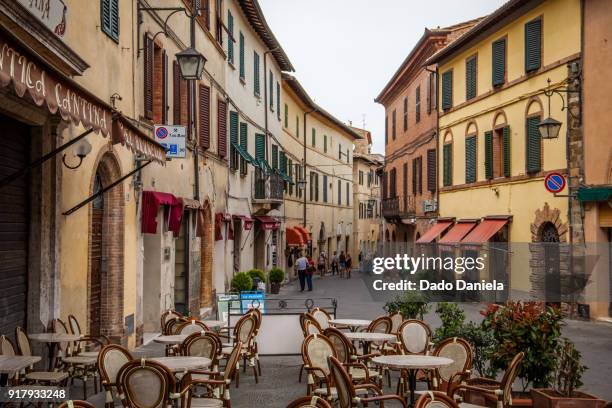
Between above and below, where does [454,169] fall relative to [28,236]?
above

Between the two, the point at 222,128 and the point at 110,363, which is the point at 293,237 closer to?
the point at 222,128

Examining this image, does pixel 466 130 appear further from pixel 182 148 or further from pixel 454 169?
pixel 182 148

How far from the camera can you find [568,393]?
9.12m

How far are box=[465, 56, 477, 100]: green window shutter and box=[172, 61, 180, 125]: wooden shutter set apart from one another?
13.2m

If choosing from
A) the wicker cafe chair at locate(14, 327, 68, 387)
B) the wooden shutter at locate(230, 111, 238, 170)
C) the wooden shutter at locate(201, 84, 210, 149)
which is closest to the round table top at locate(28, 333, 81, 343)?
the wicker cafe chair at locate(14, 327, 68, 387)

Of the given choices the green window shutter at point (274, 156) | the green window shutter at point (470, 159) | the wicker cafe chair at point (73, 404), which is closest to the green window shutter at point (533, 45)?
the green window shutter at point (470, 159)

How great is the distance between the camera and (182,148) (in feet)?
52.3

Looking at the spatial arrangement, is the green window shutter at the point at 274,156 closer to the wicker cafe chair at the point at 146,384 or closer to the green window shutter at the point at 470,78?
the green window shutter at the point at 470,78

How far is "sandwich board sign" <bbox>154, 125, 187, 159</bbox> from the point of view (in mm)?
15953

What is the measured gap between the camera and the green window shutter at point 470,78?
Answer: 29719 mm

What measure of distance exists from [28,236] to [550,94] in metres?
16.1

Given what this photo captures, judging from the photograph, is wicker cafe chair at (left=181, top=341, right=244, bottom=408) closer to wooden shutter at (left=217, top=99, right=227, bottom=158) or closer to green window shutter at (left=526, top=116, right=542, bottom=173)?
wooden shutter at (left=217, top=99, right=227, bottom=158)

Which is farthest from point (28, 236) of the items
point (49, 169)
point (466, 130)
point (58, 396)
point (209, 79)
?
point (466, 130)

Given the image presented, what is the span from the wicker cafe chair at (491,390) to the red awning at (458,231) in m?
20.0
